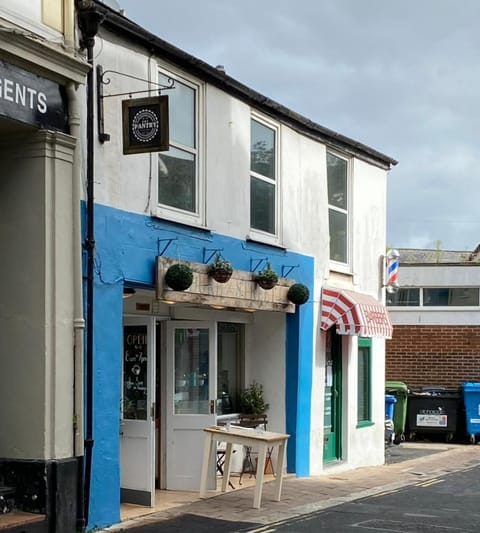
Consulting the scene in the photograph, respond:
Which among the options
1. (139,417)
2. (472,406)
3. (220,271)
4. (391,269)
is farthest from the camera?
(472,406)

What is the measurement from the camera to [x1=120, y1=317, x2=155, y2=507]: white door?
10641 mm

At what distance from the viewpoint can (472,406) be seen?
65.9 feet

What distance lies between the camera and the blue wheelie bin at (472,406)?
2009 centimetres

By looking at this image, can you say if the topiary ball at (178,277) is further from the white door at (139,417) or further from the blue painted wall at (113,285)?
the white door at (139,417)

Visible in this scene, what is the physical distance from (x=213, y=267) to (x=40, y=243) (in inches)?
112

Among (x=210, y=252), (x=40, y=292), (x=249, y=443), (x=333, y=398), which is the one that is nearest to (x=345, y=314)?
(x=333, y=398)

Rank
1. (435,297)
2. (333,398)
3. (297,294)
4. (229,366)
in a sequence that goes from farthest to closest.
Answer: (435,297) < (333,398) < (229,366) < (297,294)

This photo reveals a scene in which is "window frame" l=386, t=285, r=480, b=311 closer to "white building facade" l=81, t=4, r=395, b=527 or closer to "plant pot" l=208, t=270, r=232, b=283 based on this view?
"white building facade" l=81, t=4, r=395, b=527

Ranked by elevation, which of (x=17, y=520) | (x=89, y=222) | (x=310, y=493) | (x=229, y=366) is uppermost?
(x=89, y=222)

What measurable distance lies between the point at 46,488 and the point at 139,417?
90.5 inches

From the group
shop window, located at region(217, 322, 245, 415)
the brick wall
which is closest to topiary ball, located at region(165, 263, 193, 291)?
shop window, located at region(217, 322, 245, 415)

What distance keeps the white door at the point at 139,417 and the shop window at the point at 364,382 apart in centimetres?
598

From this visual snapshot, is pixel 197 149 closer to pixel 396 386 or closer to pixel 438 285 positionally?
pixel 396 386

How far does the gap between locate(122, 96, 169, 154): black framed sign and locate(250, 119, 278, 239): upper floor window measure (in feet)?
11.3
